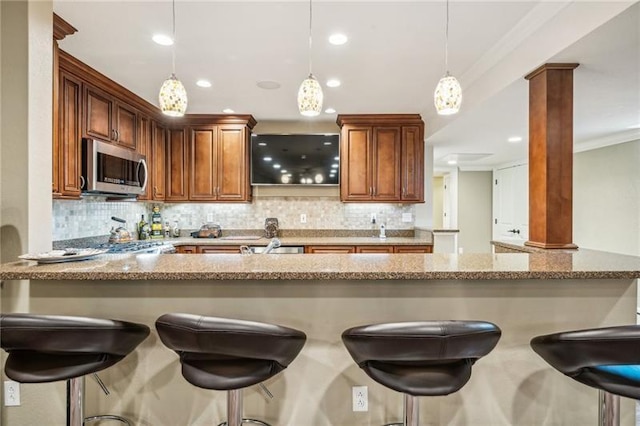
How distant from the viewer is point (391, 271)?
4.94ft

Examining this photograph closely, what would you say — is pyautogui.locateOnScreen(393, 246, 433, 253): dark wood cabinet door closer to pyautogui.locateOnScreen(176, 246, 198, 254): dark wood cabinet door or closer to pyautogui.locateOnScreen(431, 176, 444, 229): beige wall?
pyautogui.locateOnScreen(176, 246, 198, 254): dark wood cabinet door

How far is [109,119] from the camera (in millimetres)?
3309

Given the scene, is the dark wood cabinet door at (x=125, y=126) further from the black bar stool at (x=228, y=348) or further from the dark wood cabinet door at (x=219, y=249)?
the black bar stool at (x=228, y=348)

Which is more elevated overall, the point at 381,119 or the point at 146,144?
the point at 381,119

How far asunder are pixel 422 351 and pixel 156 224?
4.13 metres

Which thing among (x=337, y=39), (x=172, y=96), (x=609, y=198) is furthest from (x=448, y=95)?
(x=609, y=198)

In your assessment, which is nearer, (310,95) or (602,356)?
(602,356)

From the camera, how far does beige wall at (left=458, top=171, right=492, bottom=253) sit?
7.93 meters

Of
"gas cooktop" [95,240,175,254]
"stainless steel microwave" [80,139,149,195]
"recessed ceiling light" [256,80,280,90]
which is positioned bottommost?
"gas cooktop" [95,240,175,254]

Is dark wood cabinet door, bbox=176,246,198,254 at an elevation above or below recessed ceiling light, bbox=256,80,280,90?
below

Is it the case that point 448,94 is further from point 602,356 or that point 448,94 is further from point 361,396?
point 361,396

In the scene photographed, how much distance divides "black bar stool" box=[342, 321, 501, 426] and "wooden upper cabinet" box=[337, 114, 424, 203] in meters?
3.31

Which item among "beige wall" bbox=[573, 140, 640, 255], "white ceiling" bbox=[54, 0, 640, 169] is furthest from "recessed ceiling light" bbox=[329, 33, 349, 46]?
"beige wall" bbox=[573, 140, 640, 255]

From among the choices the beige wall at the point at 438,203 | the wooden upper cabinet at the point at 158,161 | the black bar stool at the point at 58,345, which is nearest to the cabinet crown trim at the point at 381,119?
the wooden upper cabinet at the point at 158,161
